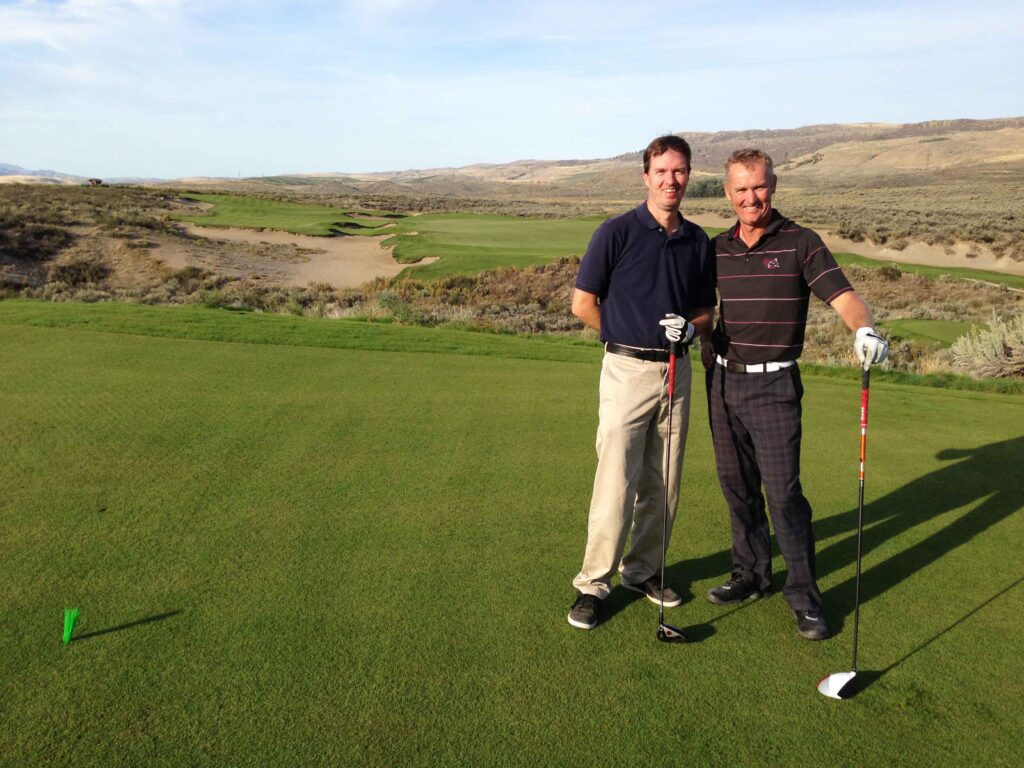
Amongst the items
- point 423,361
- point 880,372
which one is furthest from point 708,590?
point 880,372

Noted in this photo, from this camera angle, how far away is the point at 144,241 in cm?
2680

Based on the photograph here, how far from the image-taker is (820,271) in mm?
3438

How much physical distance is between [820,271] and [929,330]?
11235 mm

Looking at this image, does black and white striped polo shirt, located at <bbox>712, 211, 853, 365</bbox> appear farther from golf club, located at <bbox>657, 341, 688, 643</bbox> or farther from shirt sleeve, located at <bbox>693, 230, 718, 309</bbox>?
golf club, located at <bbox>657, 341, 688, 643</bbox>

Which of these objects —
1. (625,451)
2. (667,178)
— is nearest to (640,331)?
(625,451)

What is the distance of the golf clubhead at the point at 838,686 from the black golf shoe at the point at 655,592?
2.43ft

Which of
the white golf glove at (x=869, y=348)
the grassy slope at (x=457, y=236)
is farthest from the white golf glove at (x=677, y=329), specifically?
the grassy slope at (x=457, y=236)

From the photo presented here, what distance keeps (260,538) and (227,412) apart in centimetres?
214

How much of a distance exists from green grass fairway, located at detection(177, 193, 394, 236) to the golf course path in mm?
1272

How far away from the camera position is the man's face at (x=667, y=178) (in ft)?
11.0

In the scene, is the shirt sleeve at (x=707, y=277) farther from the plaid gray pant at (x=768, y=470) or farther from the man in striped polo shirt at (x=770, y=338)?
the plaid gray pant at (x=768, y=470)

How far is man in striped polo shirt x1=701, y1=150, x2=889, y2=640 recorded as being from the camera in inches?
135

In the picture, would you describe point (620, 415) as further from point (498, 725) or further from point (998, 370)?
point (998, 370)

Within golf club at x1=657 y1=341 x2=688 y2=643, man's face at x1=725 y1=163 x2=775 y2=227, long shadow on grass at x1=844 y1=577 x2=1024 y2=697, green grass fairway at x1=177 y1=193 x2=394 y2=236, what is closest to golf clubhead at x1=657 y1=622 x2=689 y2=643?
golf club at x1=657 y1=341 x2=688 y2=643
